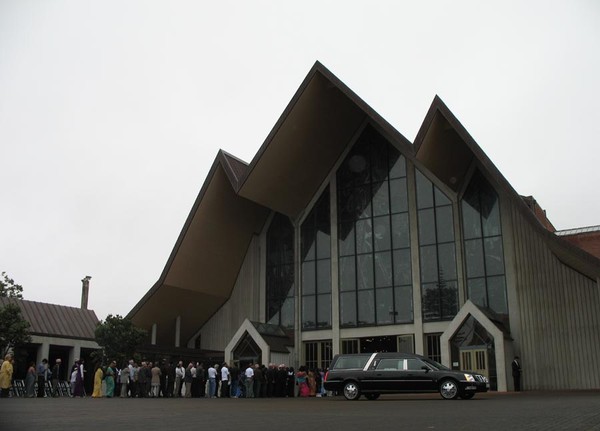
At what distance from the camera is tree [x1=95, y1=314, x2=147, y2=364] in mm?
32281

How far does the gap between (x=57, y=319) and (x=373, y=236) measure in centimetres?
2098

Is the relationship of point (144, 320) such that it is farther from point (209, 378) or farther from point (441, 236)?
point (441, 236)

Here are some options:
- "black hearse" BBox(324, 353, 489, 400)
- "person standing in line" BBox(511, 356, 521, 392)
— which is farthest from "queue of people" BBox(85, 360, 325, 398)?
"person standing in line" BBox(511, 356, 521, 392)

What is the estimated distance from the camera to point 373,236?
3159cm

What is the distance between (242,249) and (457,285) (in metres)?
11.7

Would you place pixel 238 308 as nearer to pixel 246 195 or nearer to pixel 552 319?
pixel 246 195

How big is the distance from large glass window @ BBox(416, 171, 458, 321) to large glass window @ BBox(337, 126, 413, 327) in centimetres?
75

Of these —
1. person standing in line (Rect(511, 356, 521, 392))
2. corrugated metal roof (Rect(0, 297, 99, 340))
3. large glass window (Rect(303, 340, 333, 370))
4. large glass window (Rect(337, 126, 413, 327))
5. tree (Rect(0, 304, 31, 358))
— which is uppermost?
large glass window (Rect(337, 126, 413, 327))

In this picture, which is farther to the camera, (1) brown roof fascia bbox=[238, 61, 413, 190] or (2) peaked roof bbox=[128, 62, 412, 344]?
(2) peaked roof bbox=[128, 62, 412, 344]

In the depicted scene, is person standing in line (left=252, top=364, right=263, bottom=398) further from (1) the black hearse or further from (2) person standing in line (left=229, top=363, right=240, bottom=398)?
(1) the black hearse

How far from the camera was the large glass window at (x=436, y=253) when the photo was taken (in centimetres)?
2912

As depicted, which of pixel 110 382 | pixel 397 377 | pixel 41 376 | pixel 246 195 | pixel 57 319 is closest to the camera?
pixel 397 377

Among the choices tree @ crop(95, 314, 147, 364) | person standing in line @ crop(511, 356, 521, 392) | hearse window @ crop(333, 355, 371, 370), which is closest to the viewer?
hearse window @ crop(333, 355, 371, 370)

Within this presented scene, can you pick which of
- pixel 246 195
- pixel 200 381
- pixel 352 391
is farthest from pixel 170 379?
pixel 352 391
